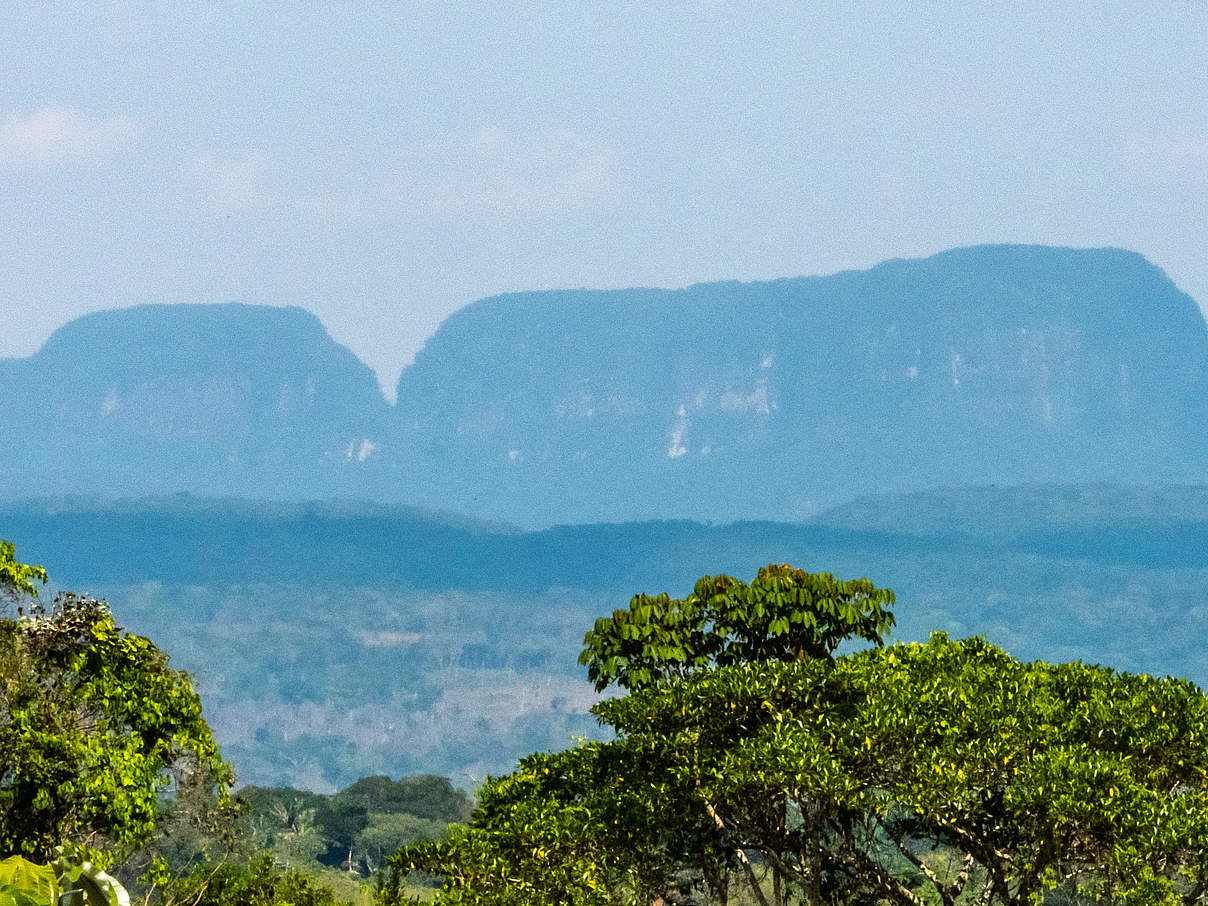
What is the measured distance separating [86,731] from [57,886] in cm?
1656

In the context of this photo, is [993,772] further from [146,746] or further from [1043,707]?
[146,746]

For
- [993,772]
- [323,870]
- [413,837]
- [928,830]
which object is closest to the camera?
[993,772]

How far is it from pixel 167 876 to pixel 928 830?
1067cm

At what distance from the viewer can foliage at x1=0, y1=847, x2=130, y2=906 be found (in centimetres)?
386

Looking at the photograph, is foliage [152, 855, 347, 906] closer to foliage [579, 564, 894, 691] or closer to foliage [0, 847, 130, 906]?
foliage [579, 564, 894, 691]

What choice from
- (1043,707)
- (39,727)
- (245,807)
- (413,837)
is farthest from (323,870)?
(1043,707)

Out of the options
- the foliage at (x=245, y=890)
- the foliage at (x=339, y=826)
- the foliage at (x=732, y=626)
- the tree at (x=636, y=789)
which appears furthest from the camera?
the foliage at (x=339, y=826)

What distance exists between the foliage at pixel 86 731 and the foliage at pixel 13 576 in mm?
397

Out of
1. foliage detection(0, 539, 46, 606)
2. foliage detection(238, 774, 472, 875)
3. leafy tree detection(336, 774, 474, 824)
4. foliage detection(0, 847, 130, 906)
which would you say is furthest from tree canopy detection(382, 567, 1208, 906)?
leafy tree detection(336, 774, 474, 824)

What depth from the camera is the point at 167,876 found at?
20.3 m

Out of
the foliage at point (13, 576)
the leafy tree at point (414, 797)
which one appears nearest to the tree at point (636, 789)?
→ the foliage at point (13, 576)

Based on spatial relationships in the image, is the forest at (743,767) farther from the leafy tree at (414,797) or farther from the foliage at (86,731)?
the leafy tree at (414,797)

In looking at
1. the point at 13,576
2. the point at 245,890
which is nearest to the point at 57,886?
the point at 13,576

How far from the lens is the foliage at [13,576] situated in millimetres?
19250
